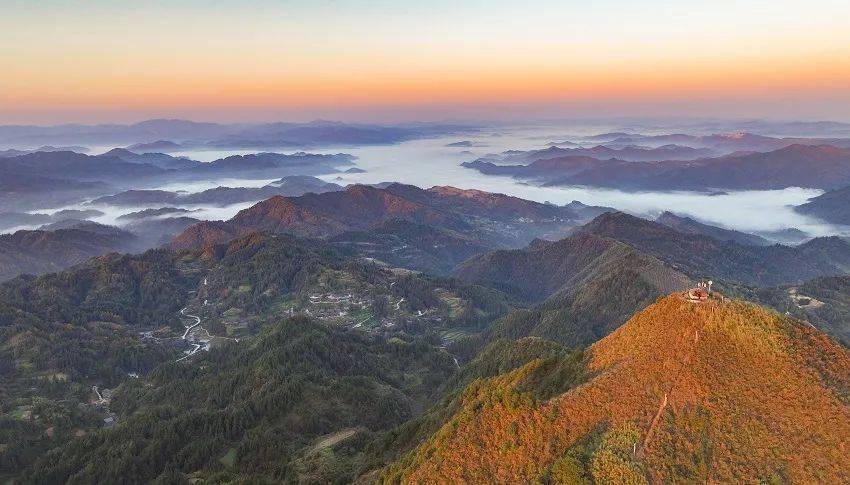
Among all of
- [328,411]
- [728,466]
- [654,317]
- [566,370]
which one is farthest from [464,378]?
[728,466]

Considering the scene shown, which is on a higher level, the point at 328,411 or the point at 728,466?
the point at 728,466

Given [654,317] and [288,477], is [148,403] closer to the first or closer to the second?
[288,477]

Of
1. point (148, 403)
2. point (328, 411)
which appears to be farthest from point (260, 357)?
point (328, 411)

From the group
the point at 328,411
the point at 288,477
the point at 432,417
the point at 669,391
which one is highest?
the point at 669,391

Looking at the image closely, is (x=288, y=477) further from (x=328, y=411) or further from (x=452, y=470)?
(x=452, y=470)

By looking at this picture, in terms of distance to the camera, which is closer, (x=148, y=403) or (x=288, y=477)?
(x=288, y=477)

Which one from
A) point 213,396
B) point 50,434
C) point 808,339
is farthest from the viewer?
point 213,396

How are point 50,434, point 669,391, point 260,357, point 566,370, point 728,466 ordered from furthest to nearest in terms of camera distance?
1. point 260,357
2. point 50,434
3. point 566,370
4. point 669,391
5. point 728,466
